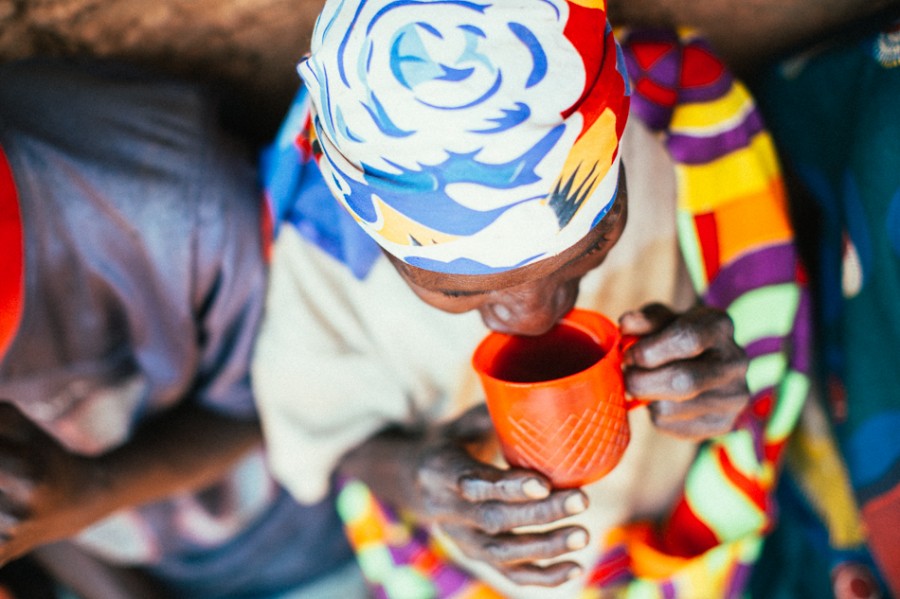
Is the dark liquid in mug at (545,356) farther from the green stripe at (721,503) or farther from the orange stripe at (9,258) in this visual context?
the orange stripe at (9,258)

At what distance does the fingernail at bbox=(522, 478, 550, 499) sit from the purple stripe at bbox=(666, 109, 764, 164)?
51cm

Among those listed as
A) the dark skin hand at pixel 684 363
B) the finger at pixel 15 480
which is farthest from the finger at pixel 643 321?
the finger at pixel 15 480

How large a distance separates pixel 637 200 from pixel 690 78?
194mm

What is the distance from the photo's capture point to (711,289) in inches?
43.9

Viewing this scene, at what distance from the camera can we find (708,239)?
3.57ft

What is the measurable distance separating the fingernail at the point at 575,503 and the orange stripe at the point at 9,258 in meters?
0.75

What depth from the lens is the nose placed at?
0.85 m

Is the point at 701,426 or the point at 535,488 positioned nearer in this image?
the point at 535,488

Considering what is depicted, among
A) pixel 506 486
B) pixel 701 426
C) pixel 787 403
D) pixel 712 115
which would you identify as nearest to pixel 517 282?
pixel 506 486

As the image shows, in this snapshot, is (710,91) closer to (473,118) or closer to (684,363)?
(684,363)

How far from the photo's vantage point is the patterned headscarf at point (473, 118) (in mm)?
689

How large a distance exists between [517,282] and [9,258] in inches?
25.7

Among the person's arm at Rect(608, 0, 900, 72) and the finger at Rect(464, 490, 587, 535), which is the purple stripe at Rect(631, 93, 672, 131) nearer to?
the person's arm at Rect(608, 0, 900, 72)

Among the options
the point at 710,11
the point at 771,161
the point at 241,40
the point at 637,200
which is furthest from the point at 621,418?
the point at 241,40
